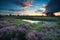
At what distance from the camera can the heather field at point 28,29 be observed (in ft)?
6.07

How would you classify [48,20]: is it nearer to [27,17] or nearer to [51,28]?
[51,28]

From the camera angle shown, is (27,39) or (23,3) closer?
(27,39)

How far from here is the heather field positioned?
185 centimetres

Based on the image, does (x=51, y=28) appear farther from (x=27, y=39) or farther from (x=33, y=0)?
(x=33, y=0)

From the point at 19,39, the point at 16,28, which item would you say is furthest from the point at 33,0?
the point at 19,39

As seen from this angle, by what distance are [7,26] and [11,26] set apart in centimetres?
7

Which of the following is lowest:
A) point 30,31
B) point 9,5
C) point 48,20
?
point 30,31

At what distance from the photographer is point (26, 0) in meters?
2.01

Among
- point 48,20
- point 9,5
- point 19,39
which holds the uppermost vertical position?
point 9,5

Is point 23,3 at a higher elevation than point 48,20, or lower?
higher

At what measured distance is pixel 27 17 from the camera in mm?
1981

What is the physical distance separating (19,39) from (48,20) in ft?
1.96

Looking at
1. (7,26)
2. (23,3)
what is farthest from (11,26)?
(23,3)

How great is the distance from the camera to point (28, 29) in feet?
6.22
